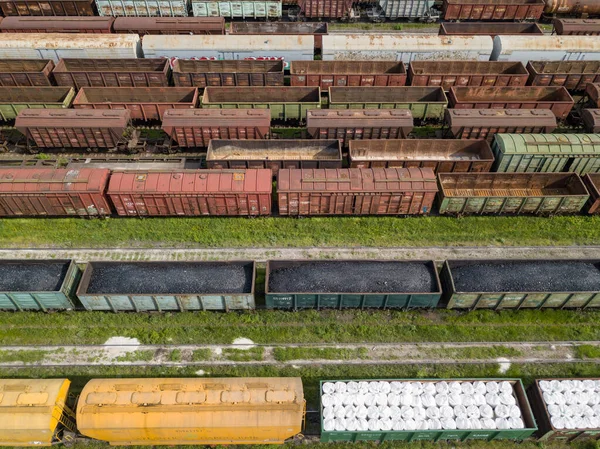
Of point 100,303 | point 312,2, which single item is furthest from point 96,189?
point 312,2

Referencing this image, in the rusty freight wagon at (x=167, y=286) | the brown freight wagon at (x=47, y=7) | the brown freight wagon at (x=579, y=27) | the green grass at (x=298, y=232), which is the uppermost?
the brown freight wagon at (x=47, y=7)

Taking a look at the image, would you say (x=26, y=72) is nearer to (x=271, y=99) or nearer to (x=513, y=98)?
(x=271, y=99)

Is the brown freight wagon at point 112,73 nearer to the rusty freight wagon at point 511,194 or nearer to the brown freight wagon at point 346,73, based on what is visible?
the brown freight wagon at point 346,73

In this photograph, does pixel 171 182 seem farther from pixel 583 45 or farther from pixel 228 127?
pixel 583 45

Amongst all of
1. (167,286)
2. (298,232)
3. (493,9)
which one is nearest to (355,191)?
(298,232)

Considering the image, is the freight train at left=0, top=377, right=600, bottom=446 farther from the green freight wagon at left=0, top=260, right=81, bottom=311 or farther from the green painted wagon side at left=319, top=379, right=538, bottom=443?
the green freight wagon at left=0, top=260, right=81, bottom=311

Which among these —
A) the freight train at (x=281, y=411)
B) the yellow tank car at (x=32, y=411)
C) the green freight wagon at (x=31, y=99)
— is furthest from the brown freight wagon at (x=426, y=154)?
the green freight wagon at (x=31, y=99)
